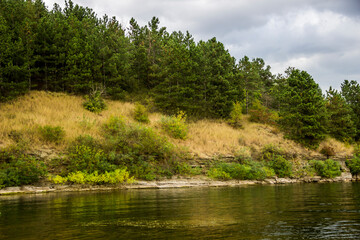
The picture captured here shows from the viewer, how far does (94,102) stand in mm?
41688

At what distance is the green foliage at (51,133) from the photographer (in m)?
28.7

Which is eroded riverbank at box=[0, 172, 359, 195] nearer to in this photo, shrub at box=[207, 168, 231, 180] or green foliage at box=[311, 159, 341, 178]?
shrub at box=[207, 168, 231, 180]

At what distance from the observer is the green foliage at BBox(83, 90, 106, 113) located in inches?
1610

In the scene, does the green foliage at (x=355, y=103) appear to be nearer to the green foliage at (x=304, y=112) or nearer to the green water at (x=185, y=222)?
the green foliage at (x=304, y=112)

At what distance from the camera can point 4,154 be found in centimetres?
2431

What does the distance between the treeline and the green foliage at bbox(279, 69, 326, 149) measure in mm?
141

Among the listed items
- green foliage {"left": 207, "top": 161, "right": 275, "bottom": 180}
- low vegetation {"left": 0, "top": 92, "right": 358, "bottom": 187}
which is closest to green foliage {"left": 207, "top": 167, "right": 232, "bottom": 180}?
green foliage {"left": 207, "top": 161, "right": 275, "bottom": 180}

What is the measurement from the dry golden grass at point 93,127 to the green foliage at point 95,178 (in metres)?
4.51

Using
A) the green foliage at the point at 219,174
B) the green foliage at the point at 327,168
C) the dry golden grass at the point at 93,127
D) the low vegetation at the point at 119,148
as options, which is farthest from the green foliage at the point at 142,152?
the green foliage at the point at 327,168

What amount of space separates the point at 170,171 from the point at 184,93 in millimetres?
19685

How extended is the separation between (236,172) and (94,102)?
22.3 metres

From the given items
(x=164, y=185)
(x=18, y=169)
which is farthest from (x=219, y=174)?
(x=18, y=169)

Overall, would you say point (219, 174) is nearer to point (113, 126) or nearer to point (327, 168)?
point (113, 126)

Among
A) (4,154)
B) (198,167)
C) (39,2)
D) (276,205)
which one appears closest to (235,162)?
(198,167)
